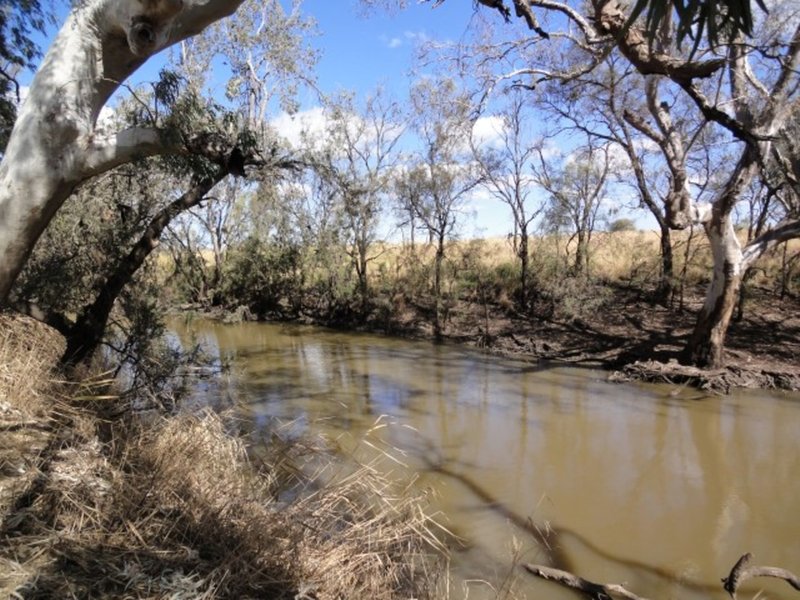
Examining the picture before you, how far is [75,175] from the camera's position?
3674 millimetres

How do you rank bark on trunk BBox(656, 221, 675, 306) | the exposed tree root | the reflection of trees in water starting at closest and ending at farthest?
1. the reflection of trees in water
2. the exposed tree root
3. bark on trunk BBox(656, 221, 675, 306)

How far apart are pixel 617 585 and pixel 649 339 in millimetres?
10116

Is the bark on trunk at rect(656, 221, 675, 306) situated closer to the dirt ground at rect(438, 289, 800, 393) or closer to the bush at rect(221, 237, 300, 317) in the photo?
the dirt ground at rect(438, 289, 800, 393)

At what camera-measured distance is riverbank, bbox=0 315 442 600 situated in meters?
2.48

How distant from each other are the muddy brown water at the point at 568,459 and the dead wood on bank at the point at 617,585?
0.30 ft

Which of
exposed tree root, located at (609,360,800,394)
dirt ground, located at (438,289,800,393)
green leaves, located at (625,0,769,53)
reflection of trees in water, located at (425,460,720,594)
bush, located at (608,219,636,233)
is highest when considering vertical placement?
bush, located at (608,219,636,233)

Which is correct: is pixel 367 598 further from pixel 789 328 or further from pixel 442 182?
pixel 442 182

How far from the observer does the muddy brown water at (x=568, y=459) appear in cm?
491

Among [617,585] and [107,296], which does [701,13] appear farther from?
[107,296]

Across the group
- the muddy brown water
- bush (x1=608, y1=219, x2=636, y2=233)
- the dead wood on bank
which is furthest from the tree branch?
bush (x1=608, y1=219, x2=636, y2=233)

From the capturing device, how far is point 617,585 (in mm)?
4230

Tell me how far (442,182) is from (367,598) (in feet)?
51.3

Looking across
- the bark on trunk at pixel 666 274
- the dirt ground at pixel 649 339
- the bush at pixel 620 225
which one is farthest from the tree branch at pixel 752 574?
the bush at pixel 620 225

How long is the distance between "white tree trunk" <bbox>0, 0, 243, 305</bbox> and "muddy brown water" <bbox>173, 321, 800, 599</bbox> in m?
2.60
